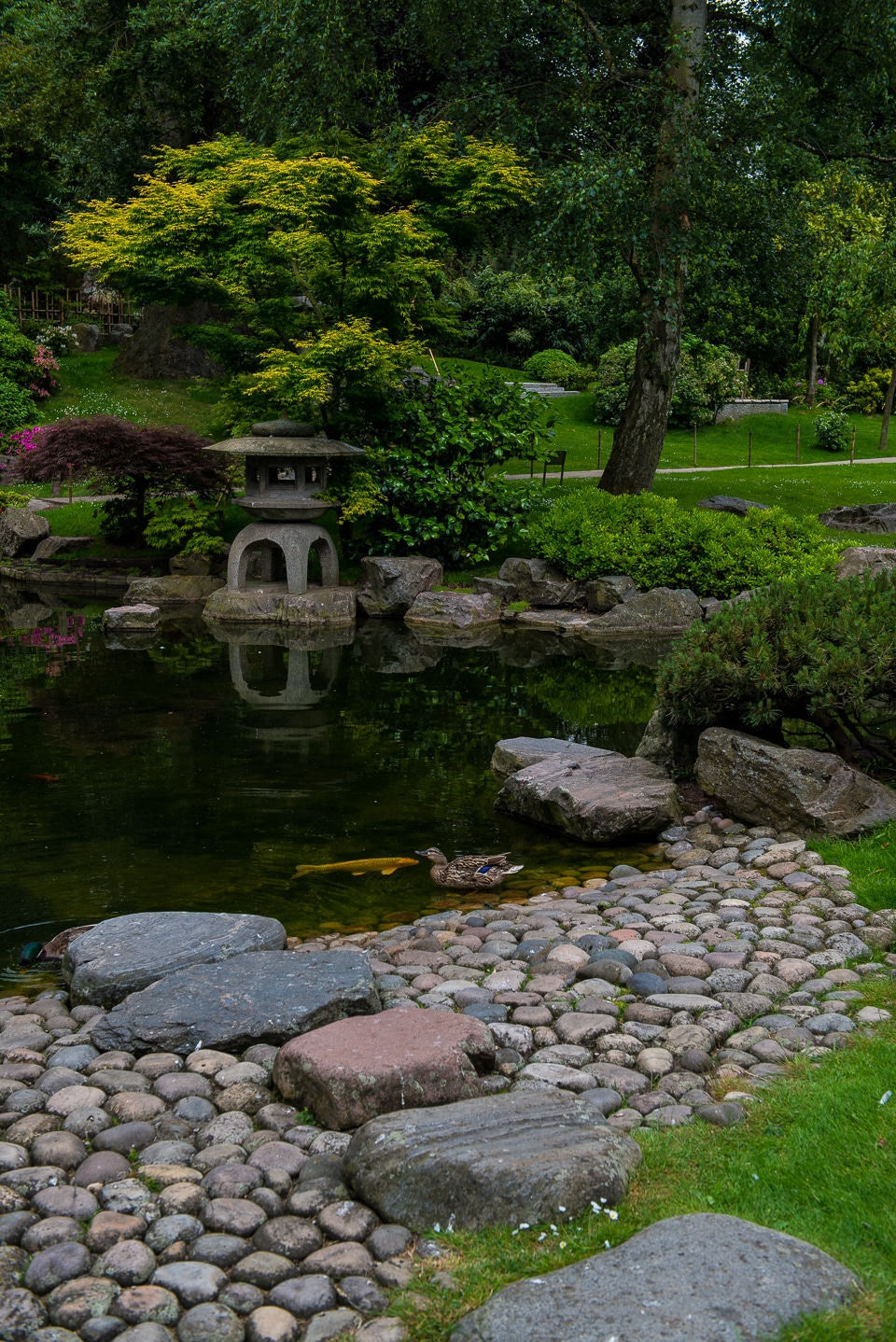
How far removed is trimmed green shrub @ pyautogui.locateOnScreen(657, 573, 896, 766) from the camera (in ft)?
23.7

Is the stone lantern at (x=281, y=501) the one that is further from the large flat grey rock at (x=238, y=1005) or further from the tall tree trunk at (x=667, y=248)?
the large flat grey rock at (x=238, y=1005)

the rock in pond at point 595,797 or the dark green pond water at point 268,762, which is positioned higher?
the rock in pond at point 595,797

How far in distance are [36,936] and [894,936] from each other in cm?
427

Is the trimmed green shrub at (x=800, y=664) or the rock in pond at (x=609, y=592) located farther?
the rock in pond at (x=609, y=592)

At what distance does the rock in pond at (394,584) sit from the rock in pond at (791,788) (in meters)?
9.56

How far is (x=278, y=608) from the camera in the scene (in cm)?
1647

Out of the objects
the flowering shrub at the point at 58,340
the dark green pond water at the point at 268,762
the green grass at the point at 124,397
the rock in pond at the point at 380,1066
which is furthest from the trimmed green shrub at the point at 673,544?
the flowering shrub at the point at 58,340

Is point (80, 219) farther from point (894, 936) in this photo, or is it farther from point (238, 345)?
point (894, 936)

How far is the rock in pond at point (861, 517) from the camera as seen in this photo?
20.6 meters

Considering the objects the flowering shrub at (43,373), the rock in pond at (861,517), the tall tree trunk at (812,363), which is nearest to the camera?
the rock in pond at (861,517)

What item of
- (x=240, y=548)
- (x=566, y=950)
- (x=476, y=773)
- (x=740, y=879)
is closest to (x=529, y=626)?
(x=240, y=548)

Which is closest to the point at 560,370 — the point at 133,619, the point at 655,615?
the point at 655,615

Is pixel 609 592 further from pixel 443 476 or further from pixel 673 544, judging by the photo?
pixel 443 476

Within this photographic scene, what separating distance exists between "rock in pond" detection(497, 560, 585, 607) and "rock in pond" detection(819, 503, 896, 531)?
18.9ft
